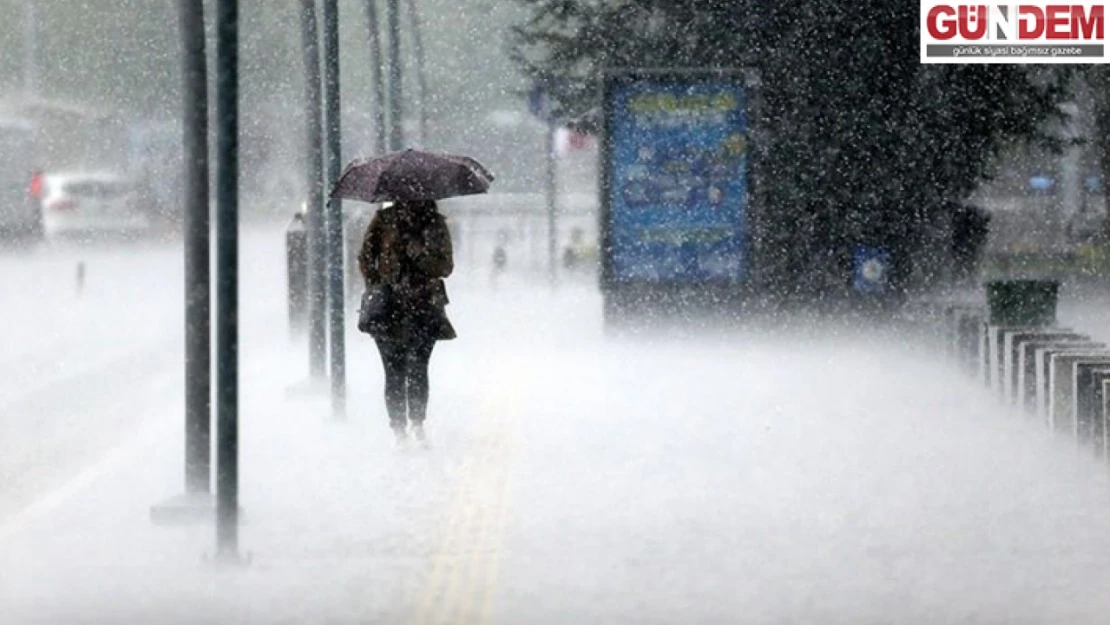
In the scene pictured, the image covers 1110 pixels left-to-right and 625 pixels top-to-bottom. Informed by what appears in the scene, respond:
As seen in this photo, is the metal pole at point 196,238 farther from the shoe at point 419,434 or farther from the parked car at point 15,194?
the parked car at point 15,194

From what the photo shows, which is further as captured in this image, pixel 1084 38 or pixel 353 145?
pixel 353 145

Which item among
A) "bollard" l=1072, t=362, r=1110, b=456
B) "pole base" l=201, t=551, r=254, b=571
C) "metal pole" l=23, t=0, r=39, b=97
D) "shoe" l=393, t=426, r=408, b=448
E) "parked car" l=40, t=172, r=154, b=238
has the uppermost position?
"metal pole" l=23, t=0, r=39, b=97

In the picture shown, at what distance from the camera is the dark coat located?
15195 mm

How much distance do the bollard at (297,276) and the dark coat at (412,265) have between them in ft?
30.5

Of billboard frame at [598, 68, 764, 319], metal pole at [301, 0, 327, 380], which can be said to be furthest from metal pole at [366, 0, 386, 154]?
metal pole at [301, 0, 327, 380]

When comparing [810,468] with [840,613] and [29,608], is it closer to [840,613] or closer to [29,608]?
[840,613]

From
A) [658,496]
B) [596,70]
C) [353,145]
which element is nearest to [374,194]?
[658,496]

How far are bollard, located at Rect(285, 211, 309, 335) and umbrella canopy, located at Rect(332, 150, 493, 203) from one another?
29.9ft

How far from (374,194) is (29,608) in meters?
5.40

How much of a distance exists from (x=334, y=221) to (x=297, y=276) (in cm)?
713

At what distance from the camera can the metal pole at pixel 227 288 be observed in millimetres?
10867

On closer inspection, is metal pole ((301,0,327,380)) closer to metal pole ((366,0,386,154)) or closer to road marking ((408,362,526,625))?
road marking ((408,362,526,625))

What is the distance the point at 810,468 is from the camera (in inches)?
568

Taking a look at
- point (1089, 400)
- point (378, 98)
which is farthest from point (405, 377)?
point (378, 98)
